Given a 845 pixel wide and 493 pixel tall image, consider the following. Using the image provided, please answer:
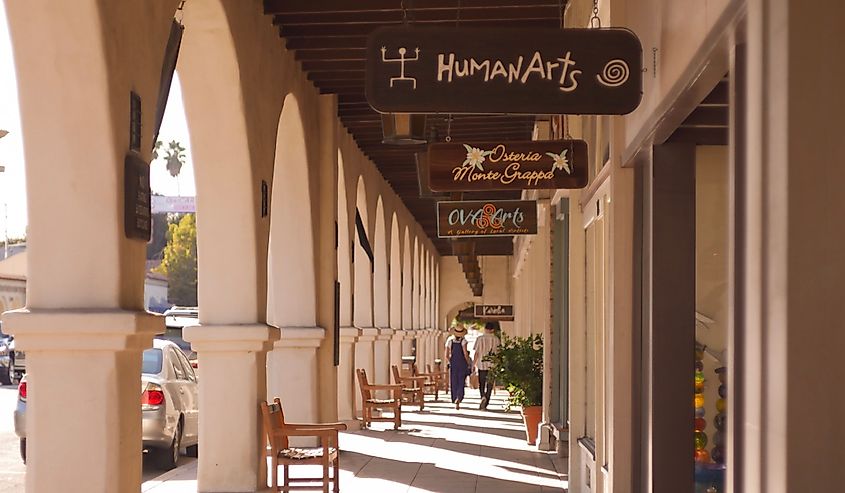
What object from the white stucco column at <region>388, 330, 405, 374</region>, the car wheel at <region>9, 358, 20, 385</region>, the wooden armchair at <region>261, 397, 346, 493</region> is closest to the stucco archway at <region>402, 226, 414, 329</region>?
the white stucco column at <region>388, 330, 405, 374</region>

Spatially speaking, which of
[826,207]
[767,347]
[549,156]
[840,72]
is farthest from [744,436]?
[549,156]

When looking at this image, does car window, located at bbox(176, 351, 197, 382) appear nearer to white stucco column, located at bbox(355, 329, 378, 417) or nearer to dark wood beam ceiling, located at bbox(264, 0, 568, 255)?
dark wood beam ceiling, located at bbox(264, 0, 568, 255)

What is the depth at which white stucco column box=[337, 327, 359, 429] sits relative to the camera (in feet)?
54.6

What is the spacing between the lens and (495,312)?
3719 cm

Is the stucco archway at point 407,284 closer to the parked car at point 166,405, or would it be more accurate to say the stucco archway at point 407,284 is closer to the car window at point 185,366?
the car window at point 185,366

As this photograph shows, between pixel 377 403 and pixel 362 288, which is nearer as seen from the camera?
pixel 377 403

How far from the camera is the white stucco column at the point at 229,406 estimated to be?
31.0ft

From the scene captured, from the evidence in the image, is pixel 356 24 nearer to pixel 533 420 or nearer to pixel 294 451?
pixel 294 451

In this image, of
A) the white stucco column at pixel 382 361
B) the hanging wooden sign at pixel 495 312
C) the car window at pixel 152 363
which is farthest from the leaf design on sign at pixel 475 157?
the hanging wooden sign at pixel 495 312

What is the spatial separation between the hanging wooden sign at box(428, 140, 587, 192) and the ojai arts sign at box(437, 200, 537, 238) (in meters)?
5.52

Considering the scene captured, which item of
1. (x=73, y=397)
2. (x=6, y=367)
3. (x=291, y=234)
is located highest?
(x=291, y=234)

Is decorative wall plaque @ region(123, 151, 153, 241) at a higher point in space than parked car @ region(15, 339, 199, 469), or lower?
higher

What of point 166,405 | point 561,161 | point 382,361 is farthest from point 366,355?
point 561,161

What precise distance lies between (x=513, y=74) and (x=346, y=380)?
482 inches
